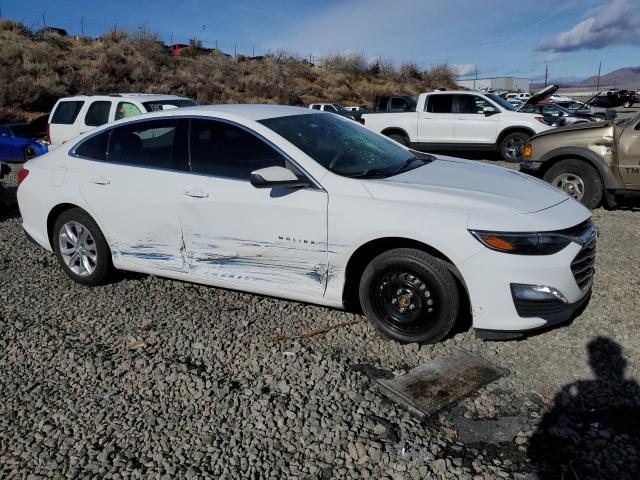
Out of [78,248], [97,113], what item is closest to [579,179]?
[78,248]

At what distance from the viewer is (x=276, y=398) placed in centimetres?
319

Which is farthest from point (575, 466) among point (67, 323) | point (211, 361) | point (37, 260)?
point (37, 260)

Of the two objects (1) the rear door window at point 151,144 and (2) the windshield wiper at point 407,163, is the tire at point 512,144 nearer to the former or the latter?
(2) the windshield wiper at point 407,163

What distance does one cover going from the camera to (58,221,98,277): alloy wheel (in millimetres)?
4836

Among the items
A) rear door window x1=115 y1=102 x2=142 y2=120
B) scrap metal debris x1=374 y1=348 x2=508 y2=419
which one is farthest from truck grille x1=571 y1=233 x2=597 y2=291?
rear door window x1=115 y1=102 x2=142 y2=120

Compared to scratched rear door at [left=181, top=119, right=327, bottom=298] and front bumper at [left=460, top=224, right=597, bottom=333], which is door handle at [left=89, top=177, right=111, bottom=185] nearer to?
scratched rear door at [left=181, top=119, right=327, bottom=298]

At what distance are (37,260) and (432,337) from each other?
14.5 ft

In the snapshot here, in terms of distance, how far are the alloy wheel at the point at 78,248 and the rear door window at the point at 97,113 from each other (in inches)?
242

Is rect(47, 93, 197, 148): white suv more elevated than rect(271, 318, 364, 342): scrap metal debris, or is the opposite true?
rect(47, 93, 197, 148): white suv

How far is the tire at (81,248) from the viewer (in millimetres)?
4746

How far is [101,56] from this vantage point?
3475 cm

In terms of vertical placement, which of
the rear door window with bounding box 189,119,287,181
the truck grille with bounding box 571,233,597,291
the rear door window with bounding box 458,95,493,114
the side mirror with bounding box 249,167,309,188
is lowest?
the truck grille with bounding box 571,233,597,291

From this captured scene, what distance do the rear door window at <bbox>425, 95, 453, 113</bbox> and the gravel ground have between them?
362 inches

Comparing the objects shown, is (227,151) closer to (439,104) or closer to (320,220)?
(320,220)
